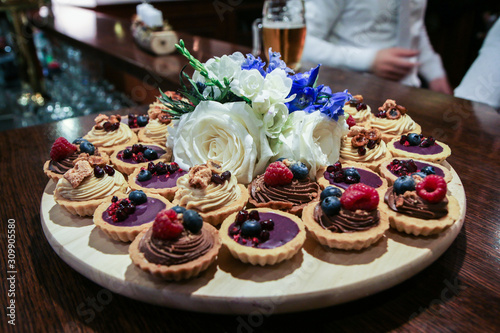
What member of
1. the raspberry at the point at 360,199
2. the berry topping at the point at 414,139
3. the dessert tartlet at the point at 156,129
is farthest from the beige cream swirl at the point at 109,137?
the berry topping at the point at 414,139

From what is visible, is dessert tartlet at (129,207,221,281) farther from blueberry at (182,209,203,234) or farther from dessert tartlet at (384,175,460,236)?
dessert tartlet at (384,175,460,236)

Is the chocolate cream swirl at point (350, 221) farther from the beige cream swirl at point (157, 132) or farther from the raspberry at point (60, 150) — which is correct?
the raspberry at point (60, 150)

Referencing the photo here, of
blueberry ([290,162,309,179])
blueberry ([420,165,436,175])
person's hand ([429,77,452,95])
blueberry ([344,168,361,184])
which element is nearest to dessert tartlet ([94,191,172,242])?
blueberry ([290,162,309,179])

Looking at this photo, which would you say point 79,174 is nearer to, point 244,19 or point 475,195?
point 475,195

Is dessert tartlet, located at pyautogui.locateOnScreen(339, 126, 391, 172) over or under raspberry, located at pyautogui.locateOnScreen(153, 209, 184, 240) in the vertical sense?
under

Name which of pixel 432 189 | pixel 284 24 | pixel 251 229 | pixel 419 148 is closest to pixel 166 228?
pixel 251 229

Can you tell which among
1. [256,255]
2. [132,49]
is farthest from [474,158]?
[132,49]
